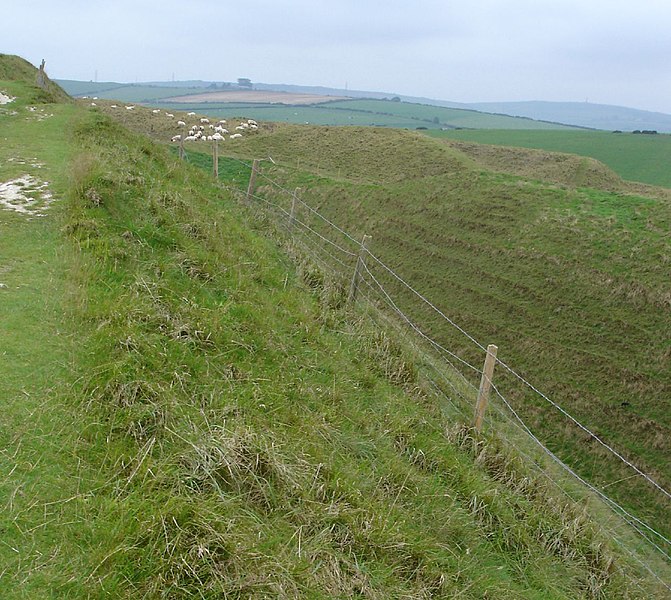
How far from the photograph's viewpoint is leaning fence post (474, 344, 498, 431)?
687 centimetres

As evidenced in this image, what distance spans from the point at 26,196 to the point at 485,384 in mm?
8141

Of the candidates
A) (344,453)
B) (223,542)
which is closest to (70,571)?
(223,542)

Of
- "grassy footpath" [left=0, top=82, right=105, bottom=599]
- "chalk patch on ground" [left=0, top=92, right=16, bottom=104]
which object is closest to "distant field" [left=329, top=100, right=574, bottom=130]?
"chalk patch on ground" [left=0, top=92, right=16, bottom=104]

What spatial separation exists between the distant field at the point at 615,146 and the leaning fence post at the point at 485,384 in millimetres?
29739

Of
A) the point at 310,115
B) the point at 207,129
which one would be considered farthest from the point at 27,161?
the point at 310,115

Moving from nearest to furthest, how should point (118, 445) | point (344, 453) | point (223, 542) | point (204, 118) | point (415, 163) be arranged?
point (223, 542), point (118, 445), point (344, 453), point (415, 163), point (204, 118)

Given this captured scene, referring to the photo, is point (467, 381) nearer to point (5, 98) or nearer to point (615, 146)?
point (5, 98)

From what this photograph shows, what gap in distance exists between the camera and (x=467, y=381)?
12.6m

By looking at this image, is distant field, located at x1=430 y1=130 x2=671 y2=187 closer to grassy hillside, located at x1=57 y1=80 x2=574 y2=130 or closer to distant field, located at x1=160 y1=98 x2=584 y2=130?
distant field, located at x1=160 y1=98 x2=584 y2=130

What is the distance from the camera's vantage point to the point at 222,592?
126 inches

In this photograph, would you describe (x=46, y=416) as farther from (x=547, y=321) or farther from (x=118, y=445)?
(x=547, y=321)

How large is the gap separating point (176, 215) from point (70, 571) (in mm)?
6883

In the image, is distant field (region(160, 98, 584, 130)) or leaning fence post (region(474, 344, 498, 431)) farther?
distant field (region(160, 98, 584, 130))

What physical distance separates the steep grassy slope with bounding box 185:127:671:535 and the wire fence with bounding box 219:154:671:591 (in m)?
0.13
